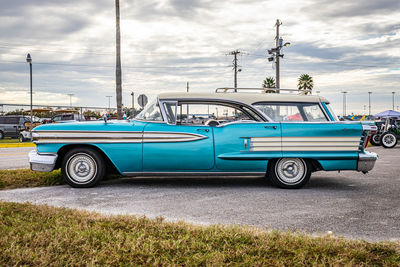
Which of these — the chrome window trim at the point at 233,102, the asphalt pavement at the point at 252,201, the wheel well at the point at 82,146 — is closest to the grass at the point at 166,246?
the asphalt pavement at the point at 252,201

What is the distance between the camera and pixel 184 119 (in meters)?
6.37

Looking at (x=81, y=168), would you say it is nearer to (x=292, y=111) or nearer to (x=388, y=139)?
(x=292, y=111)

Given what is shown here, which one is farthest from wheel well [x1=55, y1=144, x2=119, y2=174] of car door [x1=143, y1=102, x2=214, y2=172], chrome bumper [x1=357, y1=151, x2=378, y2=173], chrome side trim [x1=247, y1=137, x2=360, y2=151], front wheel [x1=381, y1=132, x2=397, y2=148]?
front wheel [x1=381, y1=132, x2=397, y2=148]

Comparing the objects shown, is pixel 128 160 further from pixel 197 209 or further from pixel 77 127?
pixel 197 209

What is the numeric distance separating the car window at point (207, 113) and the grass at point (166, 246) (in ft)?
8.87

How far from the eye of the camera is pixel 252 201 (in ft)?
17.3

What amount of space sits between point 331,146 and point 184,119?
239 cm

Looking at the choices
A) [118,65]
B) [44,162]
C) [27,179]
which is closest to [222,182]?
[44,162]

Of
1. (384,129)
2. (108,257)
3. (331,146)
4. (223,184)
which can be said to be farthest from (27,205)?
(384,129)

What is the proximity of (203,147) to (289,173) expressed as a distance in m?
1.48

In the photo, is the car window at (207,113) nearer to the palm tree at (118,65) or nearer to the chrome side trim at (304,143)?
the chrome side trim at (304,143)

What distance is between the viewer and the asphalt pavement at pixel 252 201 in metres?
4.21

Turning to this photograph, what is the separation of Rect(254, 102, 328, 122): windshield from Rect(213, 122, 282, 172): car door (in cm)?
35

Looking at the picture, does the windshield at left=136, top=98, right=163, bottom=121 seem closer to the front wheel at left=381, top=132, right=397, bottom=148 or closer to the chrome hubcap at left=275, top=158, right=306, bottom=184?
the chrome hubcap at left=275, top=158, right=306, bottom=184
